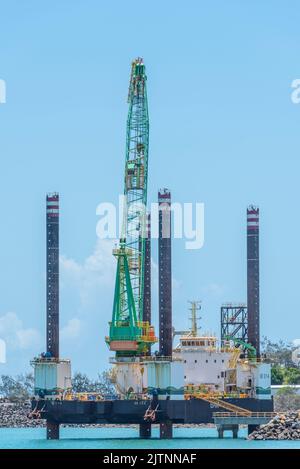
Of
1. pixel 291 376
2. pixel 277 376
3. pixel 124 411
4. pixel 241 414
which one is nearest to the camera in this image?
pixel 124 411

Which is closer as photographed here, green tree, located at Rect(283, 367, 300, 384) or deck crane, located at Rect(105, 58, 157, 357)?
deck crane, located at Rect(105, 58, 157, 357)

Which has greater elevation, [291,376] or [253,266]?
[253,266]

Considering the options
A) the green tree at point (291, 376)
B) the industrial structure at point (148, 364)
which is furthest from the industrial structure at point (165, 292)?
the green tree at point (291, 376)

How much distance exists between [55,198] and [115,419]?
51.1 feet

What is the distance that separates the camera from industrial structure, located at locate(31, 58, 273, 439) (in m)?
108

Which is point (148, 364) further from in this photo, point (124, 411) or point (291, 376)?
point (291, 376)

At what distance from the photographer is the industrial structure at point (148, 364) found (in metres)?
108

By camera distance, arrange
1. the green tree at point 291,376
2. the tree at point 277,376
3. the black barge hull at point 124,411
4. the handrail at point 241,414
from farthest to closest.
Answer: the tree at point 277,376
the green tree at point 291,376
the handrail at point 241,414
the black barge hull at point 124,411

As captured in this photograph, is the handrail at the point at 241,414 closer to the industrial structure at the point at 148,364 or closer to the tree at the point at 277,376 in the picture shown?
the industrial structure at the point at 148,364

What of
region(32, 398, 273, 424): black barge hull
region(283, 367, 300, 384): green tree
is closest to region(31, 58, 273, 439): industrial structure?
region(32, 398, 273, 424): black barge hull

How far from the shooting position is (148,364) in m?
109

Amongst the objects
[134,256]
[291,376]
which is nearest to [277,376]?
[291,376]

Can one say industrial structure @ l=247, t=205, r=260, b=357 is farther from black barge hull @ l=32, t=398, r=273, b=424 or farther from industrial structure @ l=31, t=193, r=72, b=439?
industrial structure @ l=31, t=193, r=72, b=439
